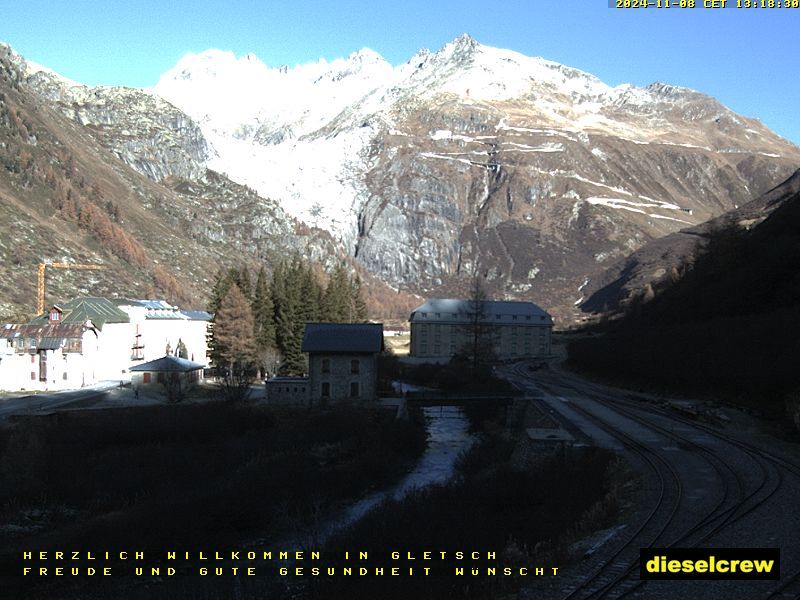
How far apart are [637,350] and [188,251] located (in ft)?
412

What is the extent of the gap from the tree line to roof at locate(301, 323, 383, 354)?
9.98 meters

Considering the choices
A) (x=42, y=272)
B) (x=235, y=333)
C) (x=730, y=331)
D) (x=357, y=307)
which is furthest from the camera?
Result: (x=42, y=272)

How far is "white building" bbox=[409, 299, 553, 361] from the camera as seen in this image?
369 ft

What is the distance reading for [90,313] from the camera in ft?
234

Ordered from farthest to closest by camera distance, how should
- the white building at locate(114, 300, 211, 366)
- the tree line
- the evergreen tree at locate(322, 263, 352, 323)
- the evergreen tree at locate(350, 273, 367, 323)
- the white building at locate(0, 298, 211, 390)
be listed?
the evergreen tree at locate(350, 273, 367, 323), the white building at locate(114, 300, 211, 366), the evergreen tree at locate(322, 263, 352, 323), the tree line, the white building at locate(0, 298, 211, 390)

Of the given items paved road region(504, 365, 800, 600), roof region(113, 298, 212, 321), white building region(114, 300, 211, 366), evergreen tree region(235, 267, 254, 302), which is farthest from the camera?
roof region(113, 298, 212, 321)

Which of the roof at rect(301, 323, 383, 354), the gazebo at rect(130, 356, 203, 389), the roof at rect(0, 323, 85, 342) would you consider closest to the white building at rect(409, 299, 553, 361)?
the gazebo at rect(130, 356, 203, 389)

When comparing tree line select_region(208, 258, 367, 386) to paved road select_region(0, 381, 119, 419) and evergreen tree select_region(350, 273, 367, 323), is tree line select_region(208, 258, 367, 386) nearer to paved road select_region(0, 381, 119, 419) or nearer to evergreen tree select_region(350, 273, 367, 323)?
paved road select_region(0, 381, 119, 419)

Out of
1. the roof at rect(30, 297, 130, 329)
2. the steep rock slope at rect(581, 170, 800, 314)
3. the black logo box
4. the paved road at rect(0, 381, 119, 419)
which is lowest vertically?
the black logo box

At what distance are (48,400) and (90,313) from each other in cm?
1894

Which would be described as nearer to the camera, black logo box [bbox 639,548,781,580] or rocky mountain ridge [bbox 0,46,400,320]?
black logo box [bbox 639,548,781,580]

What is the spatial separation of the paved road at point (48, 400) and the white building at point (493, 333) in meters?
57.9

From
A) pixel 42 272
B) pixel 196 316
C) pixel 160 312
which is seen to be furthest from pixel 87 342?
pixel 42 272

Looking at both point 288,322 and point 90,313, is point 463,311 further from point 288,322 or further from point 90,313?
point 90,313
